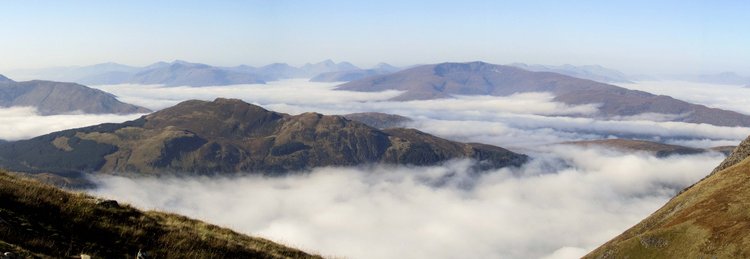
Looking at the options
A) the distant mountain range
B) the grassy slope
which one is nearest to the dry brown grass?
the distant mountain range

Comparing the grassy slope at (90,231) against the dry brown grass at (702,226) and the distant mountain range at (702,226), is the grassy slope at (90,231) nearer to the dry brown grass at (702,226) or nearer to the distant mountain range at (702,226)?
the dry brown grass at (702,226)

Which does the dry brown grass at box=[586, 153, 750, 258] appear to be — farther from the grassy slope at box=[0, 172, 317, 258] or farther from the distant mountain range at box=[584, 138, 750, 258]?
the grassy slope at box=[0, 172, 317, 258]

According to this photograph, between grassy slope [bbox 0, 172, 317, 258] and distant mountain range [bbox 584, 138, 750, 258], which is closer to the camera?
grassy slope [bbox 0, 172, 317, 258]

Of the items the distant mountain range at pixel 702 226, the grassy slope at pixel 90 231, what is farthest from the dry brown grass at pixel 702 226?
the grassy slope at pixel 90 231

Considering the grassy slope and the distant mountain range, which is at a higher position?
the grassy slope

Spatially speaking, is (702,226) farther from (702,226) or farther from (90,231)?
(90,231)

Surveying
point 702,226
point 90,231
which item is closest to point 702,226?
point 702,226

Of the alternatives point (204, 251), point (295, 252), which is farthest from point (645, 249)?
point (204, 251)
